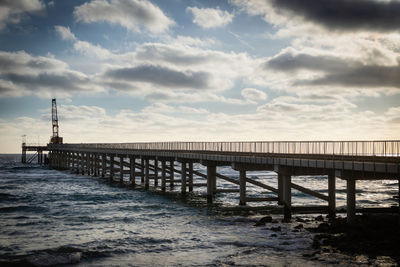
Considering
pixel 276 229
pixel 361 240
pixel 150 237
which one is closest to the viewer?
pixel 361 240

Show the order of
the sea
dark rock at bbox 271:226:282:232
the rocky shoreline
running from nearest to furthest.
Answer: the rocky shoreline
the sea
dark rock at bbox 271:226:282:232

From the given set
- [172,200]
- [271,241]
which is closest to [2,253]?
[271,241]

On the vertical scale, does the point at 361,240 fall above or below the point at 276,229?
above

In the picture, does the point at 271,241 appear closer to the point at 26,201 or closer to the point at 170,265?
the point at 170,265

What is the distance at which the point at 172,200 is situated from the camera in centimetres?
4016

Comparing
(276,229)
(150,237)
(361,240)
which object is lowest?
(150,237)

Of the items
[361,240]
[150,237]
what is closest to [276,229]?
[361,240]

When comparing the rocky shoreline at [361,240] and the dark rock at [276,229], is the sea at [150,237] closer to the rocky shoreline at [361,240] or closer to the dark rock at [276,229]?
the dark rock at [276,229]

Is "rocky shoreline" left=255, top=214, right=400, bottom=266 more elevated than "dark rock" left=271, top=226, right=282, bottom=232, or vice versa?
"rocky shoreline" left=255, top=214, right=400, bottom=266

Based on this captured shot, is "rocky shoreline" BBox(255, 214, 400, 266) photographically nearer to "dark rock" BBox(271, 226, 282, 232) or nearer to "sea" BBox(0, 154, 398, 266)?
"sea" BBox(0, 154, 398, 266)

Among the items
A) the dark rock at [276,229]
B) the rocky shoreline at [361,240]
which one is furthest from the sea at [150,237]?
the rocky shoreline at [361,240]

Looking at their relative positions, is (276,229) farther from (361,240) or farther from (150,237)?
(150,237)

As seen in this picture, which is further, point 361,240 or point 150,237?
point 150,237

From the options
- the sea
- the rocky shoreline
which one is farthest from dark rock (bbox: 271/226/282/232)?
the rocky shoreline
